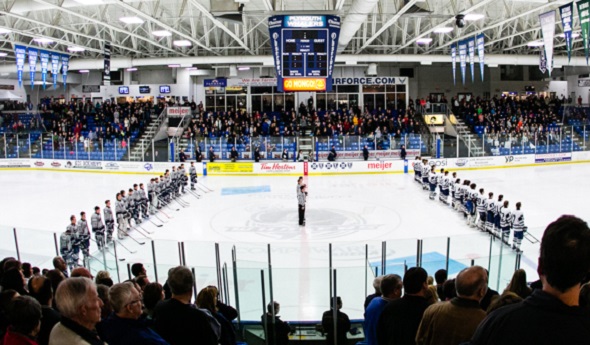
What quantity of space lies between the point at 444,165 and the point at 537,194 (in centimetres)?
784

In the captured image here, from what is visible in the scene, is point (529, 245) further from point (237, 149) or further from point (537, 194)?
point (237, 149)

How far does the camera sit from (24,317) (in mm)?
2801

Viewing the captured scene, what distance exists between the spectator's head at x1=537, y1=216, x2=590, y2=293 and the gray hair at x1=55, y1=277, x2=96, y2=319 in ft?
6.79

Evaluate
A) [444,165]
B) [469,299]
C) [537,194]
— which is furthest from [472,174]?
[469,299]

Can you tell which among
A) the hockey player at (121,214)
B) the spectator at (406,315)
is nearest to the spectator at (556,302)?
the spectator at (406,315)

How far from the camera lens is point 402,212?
17125 mm

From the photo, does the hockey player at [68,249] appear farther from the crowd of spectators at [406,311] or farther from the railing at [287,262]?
the crowd of spectators at [406,311]

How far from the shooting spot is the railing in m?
6.64

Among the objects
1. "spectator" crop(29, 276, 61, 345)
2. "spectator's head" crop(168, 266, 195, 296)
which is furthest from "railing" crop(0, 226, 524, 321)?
"spectator's head" crop(168, 266, 195, 296)

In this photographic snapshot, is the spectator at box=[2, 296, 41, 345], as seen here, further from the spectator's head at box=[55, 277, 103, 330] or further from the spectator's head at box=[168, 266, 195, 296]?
the spectator's head at box=[168, 266, 195, 296]

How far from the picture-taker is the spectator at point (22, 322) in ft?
9.00

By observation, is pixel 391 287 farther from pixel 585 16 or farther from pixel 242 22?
pixel 242 22

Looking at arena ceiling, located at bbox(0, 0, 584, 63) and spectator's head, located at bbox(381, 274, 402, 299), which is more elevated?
arena ceiling, located at bbox(0, 0, 584, 63)

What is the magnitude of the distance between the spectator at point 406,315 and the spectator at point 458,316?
494 mm
